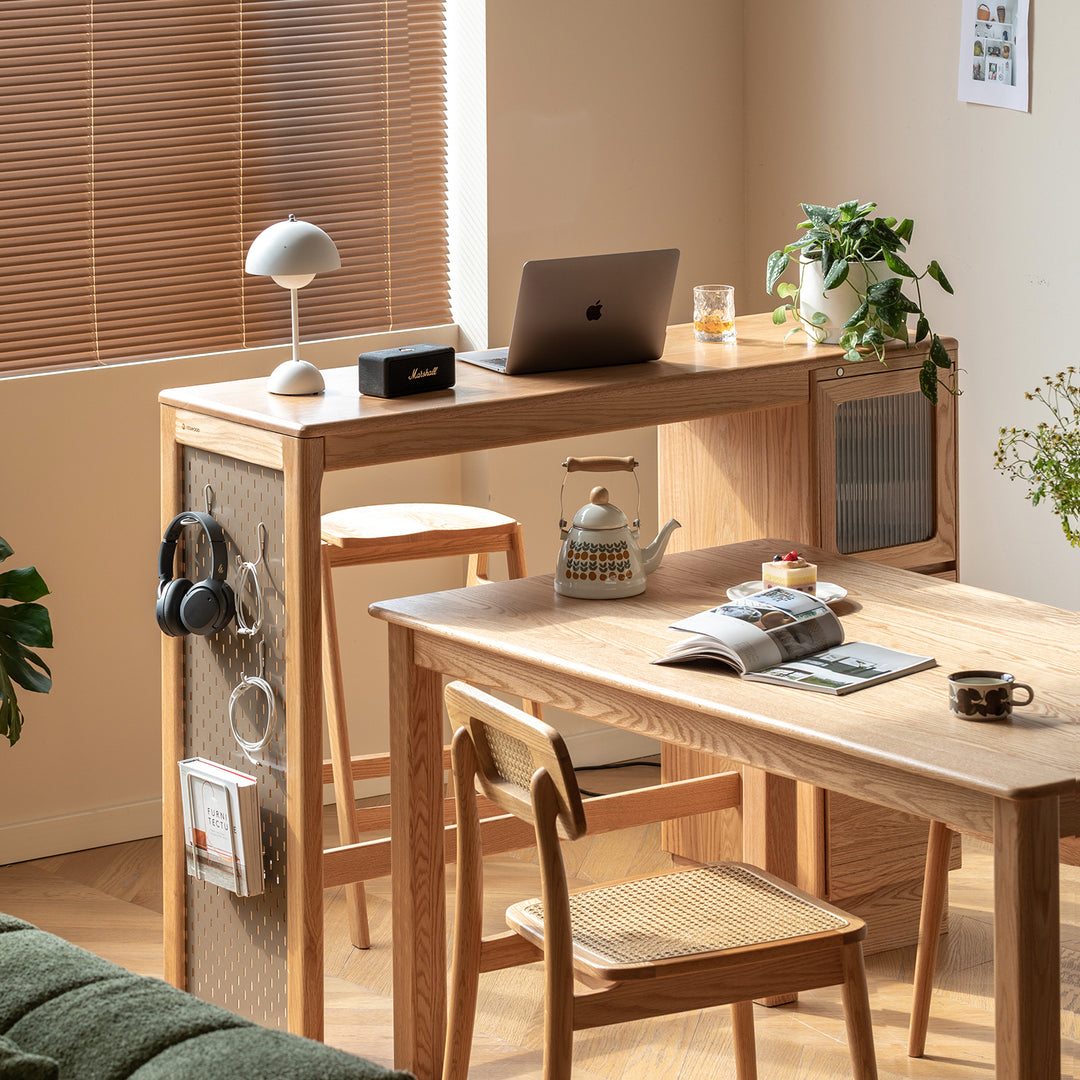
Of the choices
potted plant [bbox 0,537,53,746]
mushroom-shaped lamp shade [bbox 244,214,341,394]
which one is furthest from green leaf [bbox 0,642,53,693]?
mushroom-shaped lamp shade [bbox 244,214,341,394]

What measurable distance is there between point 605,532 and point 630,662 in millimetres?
373

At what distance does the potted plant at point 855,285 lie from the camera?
319 centimetres

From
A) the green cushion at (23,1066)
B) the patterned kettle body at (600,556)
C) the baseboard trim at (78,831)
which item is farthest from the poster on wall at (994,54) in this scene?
the green cushion at (23,1066)

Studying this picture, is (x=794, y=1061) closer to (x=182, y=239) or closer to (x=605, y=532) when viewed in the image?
(x=605, y=532)

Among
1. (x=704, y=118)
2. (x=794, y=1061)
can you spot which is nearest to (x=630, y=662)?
(x=794, y=1061)

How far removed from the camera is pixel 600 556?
109 inches

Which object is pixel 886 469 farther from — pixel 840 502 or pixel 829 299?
pixel 829 299

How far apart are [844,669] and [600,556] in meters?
0.53

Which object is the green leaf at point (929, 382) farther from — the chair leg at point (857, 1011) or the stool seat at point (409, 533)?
the chair leg at point (857, 1011)

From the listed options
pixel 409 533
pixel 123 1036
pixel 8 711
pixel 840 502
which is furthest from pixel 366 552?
pixel 123 1036

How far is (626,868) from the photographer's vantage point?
3.82 metres

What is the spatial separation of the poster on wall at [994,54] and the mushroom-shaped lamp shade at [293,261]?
1.76 m

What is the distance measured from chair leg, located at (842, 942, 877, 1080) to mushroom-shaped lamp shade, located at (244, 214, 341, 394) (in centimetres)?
124

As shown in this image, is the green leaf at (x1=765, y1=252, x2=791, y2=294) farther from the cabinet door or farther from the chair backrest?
the chair backrest
